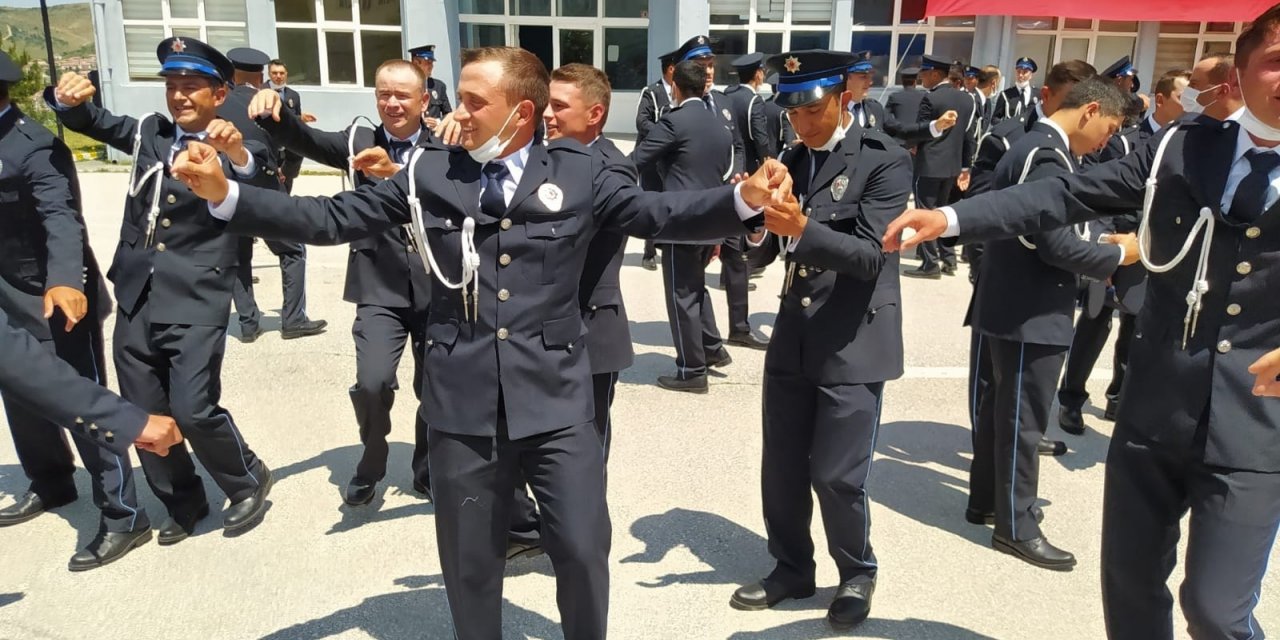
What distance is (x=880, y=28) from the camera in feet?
63.2

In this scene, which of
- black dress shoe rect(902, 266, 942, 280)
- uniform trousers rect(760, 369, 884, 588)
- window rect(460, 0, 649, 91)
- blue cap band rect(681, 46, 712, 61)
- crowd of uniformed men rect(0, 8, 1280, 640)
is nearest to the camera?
crowd of uniformed men rect(0, 8, 1280, 640)

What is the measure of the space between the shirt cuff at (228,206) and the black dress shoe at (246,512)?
2216 millimetres

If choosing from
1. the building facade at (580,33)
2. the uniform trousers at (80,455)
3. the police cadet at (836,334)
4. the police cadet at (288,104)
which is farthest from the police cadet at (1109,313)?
the building facade at (580,33)

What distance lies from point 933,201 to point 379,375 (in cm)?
817

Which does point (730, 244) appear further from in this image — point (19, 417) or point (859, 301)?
point (19, 417)

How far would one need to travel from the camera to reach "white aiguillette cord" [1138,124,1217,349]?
8.60ft

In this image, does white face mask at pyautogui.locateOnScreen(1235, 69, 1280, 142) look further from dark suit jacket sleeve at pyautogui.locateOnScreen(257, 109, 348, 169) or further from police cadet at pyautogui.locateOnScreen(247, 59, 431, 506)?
dark suit jacket sleeve at pyautogui.locateOnScreen(257, 109, 348, 169)

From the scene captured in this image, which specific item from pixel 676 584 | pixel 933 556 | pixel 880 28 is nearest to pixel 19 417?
pixel 676 584

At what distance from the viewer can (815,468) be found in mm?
3715

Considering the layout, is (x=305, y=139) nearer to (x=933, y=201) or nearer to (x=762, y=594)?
(x=762, y=594)

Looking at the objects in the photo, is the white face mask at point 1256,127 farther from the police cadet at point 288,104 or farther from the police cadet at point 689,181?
the police cadet at point 288,104

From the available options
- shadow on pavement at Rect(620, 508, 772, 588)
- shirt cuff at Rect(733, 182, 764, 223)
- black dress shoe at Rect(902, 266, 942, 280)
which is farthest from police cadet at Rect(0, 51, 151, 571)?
black dress shoe at Rect(902, 266, 942, 280)

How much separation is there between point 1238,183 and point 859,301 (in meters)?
1.35

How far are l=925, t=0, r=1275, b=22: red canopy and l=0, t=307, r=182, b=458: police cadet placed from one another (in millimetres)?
16949
